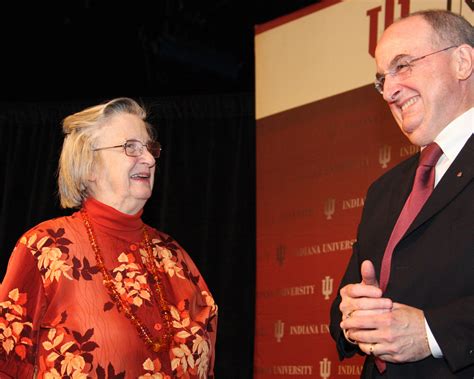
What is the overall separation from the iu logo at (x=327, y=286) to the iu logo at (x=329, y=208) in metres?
0.30

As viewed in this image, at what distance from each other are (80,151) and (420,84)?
130 centimetres

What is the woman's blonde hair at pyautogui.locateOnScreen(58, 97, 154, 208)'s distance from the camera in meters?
3.14

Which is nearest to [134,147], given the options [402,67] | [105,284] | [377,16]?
[105,284]

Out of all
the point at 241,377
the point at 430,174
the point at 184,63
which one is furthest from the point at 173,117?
the point at 430,174

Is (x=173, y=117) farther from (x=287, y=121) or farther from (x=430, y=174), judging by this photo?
(x=430, y=174)

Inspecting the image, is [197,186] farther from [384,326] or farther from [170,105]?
[384,326]

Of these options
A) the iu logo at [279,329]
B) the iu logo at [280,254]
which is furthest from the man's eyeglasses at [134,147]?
the iu logo at [279,329]

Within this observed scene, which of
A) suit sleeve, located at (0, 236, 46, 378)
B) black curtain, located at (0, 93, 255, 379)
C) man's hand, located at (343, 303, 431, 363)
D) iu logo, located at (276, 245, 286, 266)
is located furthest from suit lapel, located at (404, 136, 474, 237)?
black curtain, located at (0, 93, 255, 379)

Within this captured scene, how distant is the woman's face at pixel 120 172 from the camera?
10.1 feet

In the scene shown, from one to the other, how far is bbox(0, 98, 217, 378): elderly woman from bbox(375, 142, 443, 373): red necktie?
2.97 feet

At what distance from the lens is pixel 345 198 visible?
166 inches

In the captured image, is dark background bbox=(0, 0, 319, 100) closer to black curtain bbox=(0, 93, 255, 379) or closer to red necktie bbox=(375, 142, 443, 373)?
black curtain bbox=(0, 93, 255, 379)

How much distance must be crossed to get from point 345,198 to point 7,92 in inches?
107

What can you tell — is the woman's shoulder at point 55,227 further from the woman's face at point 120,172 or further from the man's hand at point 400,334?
the man's hand at point 400,334
